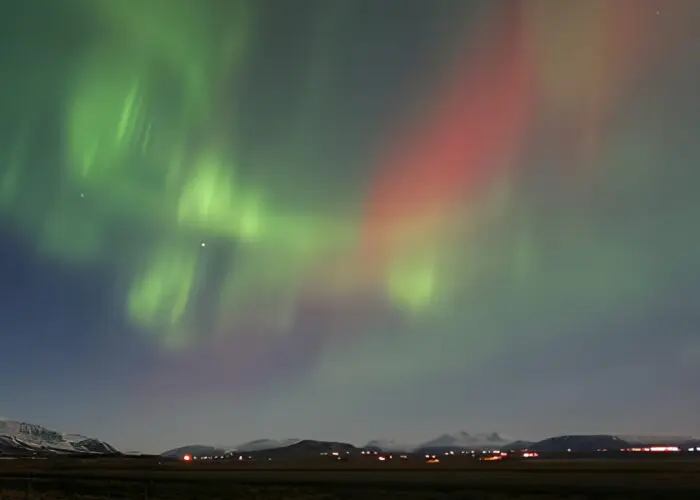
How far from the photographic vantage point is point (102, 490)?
43156 mm

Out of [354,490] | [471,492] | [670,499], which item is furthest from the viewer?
[354,490]

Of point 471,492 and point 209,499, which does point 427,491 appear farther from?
point 209,499

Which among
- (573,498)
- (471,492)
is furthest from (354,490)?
(573,498)

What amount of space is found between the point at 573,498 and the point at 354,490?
13.5 m

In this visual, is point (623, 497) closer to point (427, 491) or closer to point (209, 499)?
point (427, 491)

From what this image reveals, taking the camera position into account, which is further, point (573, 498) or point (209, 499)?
point (209, 499)

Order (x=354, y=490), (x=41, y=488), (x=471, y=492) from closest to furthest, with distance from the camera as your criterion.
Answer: (x=471, y=492) → (x=354, y=490) → (x=41, y=488)

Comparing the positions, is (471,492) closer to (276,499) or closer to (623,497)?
(623,497)

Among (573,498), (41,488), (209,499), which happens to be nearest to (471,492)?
(573,498)

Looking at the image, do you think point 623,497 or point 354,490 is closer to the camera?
point 623,497

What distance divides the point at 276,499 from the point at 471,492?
1139 centimetres

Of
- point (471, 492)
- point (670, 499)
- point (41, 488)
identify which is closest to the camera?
point (670, 499)

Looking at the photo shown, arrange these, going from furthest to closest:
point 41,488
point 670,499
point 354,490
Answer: point 41,488, point 354,490, point 670,499

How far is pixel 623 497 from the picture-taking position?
1358 inches
